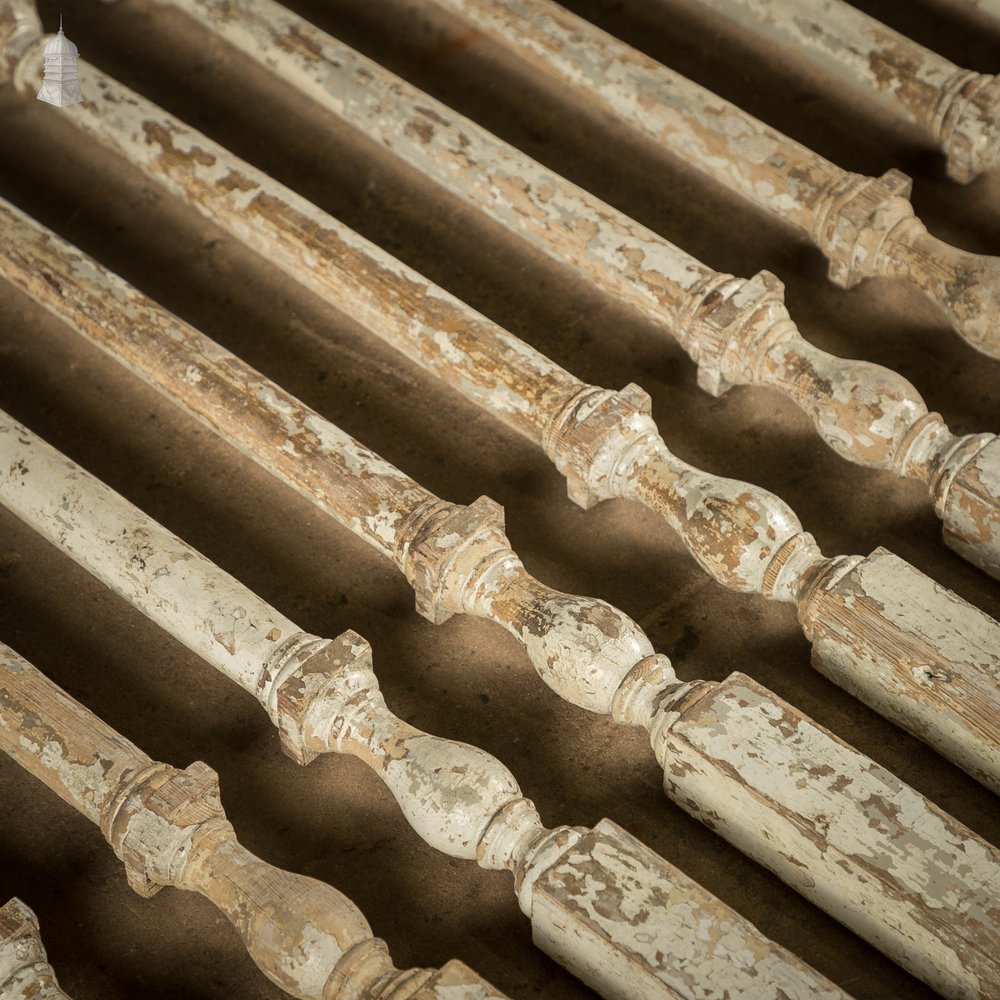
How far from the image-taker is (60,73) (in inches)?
198

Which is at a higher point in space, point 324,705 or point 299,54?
point 299,54

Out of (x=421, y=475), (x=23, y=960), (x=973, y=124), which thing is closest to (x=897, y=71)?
(x=973, y=124)

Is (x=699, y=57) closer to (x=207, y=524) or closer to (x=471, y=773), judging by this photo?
(x=207, y=524)

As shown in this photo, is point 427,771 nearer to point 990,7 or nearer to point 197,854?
point 197,854

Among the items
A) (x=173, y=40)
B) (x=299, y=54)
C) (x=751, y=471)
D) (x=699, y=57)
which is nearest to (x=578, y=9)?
(x=699, y=57)

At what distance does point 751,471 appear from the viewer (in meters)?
5.83

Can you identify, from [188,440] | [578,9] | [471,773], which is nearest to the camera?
[471,773]

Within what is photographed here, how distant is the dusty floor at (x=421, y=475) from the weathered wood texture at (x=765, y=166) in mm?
230

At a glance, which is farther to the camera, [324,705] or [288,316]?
[288,316]

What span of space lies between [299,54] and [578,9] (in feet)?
4.54

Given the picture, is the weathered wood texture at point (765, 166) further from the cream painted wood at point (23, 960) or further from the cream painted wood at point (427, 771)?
the cream painted wood at point (23, 960)

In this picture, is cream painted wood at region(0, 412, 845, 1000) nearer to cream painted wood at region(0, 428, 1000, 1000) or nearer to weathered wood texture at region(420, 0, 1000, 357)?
cream painted wood at region(0, 428, 1000, 1000)

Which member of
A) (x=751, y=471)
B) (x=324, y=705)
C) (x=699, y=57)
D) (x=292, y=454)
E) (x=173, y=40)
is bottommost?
(x=324, y=705)

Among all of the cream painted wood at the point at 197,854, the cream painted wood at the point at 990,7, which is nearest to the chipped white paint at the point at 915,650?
the cream painted wood at the point at 197,854
